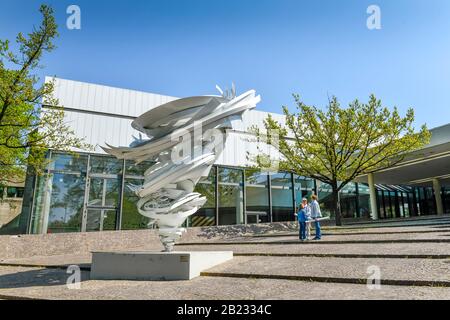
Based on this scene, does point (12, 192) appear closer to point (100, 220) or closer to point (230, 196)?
point (100, 220)

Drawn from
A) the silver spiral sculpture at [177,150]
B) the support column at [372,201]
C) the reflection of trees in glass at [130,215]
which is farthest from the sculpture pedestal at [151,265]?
the support column at [372,201]

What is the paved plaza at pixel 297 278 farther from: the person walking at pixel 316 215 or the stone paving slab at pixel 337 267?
the person walking at pixel 316 215

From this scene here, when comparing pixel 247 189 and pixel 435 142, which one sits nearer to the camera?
pixel 435 142

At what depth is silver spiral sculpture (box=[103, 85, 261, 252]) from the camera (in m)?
8.93

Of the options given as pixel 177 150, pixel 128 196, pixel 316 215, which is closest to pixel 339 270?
pixel 316 215

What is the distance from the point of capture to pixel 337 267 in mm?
7199

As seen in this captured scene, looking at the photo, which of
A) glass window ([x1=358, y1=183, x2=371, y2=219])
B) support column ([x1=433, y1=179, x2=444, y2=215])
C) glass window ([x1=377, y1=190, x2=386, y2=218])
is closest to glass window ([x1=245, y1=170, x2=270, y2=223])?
glass window ([x1=358, y1=183, x2=371, y2=219])

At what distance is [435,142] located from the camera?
1962cm

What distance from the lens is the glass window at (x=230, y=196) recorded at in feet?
71.1

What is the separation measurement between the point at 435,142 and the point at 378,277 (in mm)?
17177

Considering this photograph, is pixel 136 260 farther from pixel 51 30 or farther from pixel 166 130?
pixel 51 30

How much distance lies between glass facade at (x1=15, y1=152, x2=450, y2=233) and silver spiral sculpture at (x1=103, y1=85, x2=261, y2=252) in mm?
5367

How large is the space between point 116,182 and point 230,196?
756 cm
